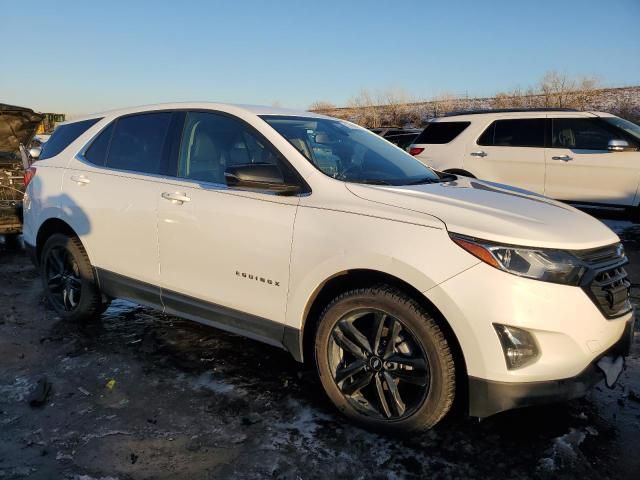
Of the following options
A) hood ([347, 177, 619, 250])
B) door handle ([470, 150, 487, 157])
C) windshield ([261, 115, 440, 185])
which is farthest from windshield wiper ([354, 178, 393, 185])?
door handle ([470, 150, 487, 157])

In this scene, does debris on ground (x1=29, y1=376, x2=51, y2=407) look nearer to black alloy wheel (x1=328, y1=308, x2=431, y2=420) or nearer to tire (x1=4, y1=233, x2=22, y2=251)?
black alloy wheel (x1=328, y1=308, x2=431, y2=420)

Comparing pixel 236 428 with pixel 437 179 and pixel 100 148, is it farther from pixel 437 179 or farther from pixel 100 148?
pixel 100 148

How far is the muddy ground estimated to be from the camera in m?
2.50

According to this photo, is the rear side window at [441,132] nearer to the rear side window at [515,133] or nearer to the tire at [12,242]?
the rear side window at [515,133]

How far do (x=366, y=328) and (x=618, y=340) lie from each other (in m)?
1.26

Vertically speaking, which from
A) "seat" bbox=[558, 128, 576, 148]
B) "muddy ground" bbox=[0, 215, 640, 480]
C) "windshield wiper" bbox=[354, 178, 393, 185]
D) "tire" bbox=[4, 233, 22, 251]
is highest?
"seat" bbox=[558, 128, 576, 148]

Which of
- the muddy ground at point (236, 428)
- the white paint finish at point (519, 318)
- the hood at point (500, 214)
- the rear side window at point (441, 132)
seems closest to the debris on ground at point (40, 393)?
the muddy ground at point (236, 428)

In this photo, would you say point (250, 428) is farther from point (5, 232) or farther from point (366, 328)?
point (5, 232)

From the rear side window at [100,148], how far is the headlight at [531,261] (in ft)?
10.0

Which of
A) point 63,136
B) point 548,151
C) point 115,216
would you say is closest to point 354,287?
point 115,216

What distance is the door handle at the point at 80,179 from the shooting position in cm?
412

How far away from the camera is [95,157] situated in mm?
4223

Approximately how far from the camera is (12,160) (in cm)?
748

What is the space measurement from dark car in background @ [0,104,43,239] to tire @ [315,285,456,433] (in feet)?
18.5
